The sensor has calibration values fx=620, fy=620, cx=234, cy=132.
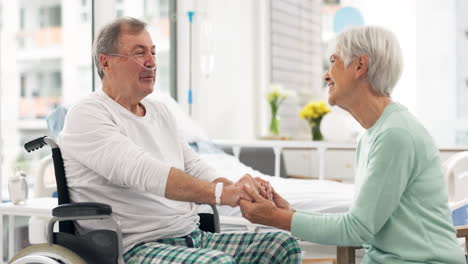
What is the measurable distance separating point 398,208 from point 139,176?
64 cm

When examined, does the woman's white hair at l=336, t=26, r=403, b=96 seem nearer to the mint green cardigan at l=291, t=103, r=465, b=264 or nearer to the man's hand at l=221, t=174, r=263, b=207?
the mint green cardigan at l=291, t=103, r=465, b=264

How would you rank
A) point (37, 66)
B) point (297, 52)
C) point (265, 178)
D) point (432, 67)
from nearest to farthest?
1. point (265, 178)
2. point (37, 66)
3. point (432, 67)
4. point (297, 52)

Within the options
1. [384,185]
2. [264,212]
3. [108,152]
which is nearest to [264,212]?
[264,212]

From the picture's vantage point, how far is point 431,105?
4.98m

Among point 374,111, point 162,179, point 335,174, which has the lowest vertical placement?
point 335,174

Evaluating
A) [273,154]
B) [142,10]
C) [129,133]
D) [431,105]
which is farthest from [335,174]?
[129,133]

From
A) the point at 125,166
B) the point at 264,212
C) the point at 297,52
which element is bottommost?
the point at 264,212

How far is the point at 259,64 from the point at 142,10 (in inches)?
51.2

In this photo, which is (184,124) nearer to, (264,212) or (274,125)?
(274,125)

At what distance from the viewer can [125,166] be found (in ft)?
5.11

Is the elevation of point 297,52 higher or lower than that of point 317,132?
higher

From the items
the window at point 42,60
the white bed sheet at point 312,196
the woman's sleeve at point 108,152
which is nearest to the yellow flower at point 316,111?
the window at point 42,60

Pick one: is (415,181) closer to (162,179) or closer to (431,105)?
(162,179)

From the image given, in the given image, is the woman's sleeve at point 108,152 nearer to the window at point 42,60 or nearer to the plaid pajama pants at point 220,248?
the plaid pajama pants at point 220,248
